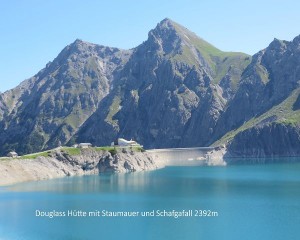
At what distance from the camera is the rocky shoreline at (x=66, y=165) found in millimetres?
150000

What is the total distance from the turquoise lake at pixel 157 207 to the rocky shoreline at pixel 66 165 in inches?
337

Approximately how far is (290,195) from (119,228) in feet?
155

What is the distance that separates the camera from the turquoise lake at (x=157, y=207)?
71.9 meters

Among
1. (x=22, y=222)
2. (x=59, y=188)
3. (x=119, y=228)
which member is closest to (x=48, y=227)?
(x=22, y=222)

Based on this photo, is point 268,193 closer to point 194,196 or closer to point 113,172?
point 194,196

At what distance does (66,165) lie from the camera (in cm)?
17375

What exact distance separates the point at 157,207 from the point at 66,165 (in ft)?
281

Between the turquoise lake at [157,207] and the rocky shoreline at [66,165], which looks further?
the rocky shoreline at [66,165]

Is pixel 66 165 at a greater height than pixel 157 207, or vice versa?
pixel 66 165

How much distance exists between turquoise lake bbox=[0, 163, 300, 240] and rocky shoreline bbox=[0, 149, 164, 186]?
8.56 metres

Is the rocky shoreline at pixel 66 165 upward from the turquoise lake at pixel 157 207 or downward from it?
upward

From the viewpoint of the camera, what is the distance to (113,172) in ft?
602

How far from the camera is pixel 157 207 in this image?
93.5 meters

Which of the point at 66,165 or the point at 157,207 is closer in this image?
the point at 157,207
